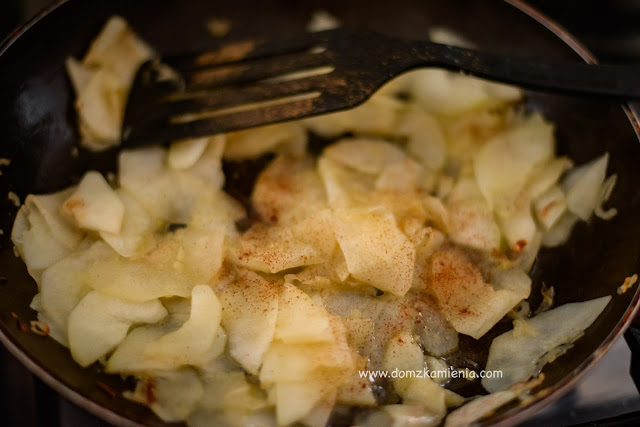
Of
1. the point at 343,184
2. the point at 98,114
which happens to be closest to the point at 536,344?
the point at 343,184

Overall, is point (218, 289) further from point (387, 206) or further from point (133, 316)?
point (387, 206)

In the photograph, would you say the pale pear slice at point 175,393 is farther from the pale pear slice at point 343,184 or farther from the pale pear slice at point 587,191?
the pale pear slice at point 587,191

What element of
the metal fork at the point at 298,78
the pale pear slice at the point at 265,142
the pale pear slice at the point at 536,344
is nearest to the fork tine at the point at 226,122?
the metal fork at the point at 298,78

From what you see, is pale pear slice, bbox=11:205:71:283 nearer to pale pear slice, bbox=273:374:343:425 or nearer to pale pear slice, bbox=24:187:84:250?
pale pear slice, bbox=24:187:84:250

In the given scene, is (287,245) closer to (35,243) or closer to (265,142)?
(265,142)

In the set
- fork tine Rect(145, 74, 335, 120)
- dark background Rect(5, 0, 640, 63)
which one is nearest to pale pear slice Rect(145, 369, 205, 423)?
fork tine Rect(145, 74, 335, 120)

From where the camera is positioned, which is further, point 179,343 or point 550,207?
point 550,207
